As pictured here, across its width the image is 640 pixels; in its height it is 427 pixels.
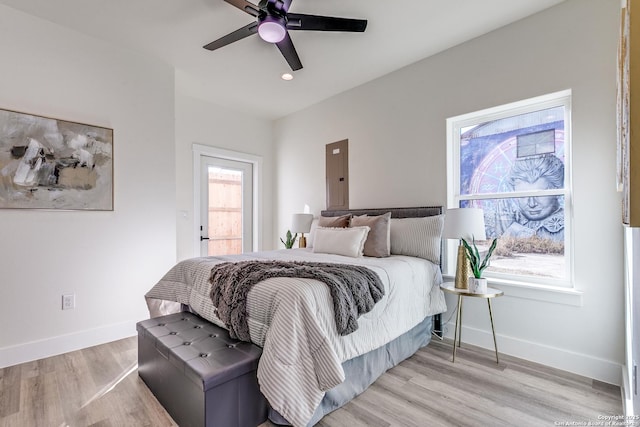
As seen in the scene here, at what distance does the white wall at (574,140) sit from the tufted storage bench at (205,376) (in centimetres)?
207

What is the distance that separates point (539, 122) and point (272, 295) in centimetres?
257

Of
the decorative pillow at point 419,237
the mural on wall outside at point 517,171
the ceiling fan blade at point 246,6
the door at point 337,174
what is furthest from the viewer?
the door at point 337,174

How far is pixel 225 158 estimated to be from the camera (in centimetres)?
452

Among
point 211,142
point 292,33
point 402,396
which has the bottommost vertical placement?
point 402,396

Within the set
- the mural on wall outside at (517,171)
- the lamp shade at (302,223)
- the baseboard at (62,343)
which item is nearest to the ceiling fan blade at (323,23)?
the mural on wall outside at (517,171)

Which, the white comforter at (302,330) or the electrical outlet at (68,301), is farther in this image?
the electrical outlet at (68,301)

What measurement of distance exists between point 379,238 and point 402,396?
131cm

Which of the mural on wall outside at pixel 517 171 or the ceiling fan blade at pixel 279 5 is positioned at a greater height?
the ceiling fan blade at pixel 279 5

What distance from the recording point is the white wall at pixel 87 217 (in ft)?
8.06

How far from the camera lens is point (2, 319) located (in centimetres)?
238

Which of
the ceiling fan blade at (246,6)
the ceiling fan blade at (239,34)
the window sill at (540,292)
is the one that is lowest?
the window sill at (540,292)

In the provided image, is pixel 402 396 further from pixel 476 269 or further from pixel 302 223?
pixel 302 223

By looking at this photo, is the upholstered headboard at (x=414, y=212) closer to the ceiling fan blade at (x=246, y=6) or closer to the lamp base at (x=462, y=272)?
the lamp base at (x=462, y=272)

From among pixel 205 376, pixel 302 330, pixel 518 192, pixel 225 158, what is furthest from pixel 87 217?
pixel 518 192
